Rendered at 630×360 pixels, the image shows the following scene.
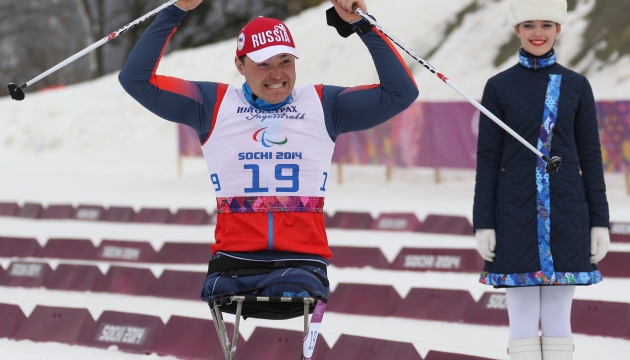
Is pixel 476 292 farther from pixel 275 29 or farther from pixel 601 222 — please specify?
pixel 275 29

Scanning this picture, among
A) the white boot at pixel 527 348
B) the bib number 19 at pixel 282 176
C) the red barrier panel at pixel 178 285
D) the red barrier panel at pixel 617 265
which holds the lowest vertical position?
the white boot at pixel 527 348

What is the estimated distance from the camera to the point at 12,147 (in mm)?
26703

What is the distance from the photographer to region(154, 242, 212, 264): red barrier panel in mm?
9953

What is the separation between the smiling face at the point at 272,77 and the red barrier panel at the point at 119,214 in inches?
398

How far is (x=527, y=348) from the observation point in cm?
425

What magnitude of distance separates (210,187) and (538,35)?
49.3ft

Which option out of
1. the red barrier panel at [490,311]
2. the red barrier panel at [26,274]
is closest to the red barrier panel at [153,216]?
the red barrier panel at [26,274]

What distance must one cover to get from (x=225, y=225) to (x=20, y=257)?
737 centimetres

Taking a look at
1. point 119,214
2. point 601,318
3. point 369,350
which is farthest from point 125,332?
point 119,214

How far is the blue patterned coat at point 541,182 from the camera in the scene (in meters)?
4.12

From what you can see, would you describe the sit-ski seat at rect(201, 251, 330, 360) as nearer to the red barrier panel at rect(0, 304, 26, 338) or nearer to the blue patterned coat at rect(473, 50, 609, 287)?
the blue patterned coat at rect(473, 50, 609, 287)

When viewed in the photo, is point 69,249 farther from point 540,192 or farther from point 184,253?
point 540,192

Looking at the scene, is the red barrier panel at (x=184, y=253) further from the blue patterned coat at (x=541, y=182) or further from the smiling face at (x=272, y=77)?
the smiling face at (x=272, y=77)

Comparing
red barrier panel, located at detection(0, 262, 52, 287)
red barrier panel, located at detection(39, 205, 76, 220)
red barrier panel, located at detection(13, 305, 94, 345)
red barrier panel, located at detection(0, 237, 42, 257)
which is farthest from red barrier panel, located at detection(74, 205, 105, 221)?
red barrier panel, located at detection(13, 305, 94, 345)
